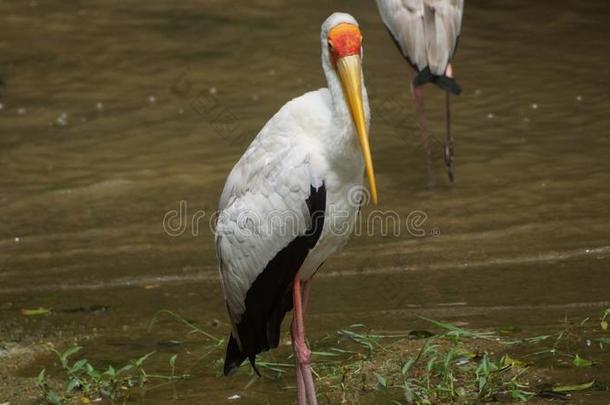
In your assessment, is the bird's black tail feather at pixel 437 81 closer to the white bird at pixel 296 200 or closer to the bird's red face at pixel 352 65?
the white bird at pixel 296 200

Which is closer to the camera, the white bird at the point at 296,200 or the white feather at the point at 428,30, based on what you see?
the white bird at the point at 296,200

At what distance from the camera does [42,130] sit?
7.52 meters

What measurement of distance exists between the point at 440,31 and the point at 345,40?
302 cm

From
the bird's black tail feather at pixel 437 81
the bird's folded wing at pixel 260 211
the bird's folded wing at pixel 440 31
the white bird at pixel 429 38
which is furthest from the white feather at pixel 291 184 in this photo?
the bird's folded wing at pixel 440 31

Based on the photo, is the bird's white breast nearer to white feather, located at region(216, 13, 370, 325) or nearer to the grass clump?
white feather, located at region(216, 13, 370, 325)

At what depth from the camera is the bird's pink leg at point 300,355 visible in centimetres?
375

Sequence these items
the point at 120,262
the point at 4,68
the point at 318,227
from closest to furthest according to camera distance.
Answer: the point at 318,227
the point at 120,262
the point at 4,68

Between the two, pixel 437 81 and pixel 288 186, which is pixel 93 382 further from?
pixel 437 81

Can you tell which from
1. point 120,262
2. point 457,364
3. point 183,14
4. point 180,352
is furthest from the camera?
point 183,14

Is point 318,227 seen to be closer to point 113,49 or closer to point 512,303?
point 512,303

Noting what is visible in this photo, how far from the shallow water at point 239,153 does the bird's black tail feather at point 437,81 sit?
1.57ft

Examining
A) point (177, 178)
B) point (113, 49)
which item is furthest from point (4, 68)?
point (177, 178)

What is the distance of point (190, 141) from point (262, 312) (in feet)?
11.4

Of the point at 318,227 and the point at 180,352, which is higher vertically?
the point at 318,227
